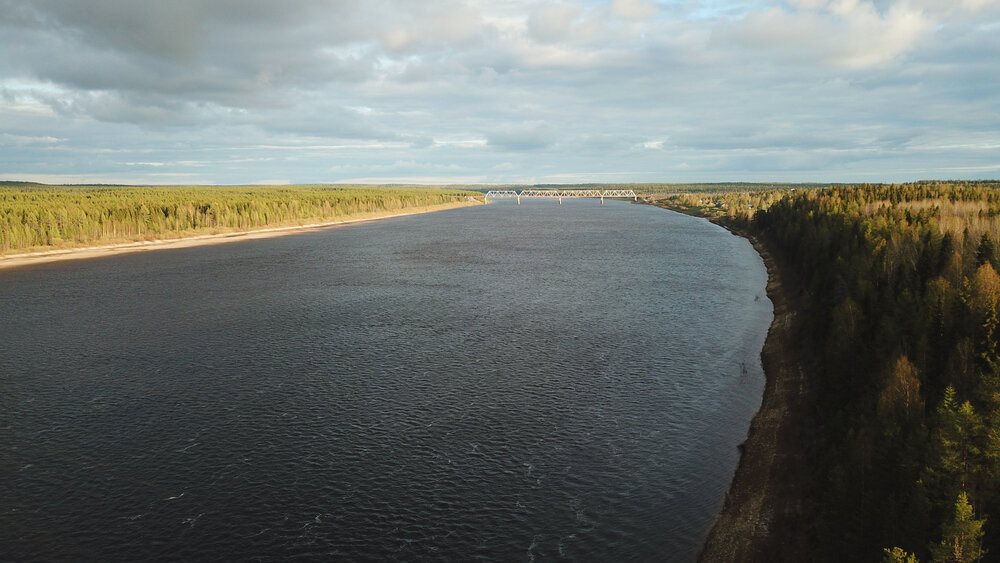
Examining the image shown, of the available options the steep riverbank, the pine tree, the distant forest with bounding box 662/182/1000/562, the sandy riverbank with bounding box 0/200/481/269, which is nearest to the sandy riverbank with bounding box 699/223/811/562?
the steep riverbank

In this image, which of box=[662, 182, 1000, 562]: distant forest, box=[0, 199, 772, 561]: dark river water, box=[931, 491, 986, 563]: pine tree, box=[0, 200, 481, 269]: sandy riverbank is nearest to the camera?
box=[931, 491, 986, 563]: pine tree

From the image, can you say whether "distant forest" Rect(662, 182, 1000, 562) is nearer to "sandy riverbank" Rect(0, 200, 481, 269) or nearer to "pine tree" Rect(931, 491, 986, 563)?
"pine tree" Rect(931, 491, 986, 563)

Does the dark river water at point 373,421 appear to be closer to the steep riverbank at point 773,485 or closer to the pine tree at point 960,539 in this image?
the steep riverbank at point 773,485

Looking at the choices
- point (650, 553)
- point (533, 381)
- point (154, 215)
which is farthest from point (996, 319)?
point (154, 215)

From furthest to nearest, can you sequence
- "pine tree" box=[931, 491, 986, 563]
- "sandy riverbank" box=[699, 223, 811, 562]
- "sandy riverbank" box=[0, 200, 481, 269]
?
1. "sandy riverbank" box=[0, 200, 481, 269]
2. "sandy riverbank" box=[699, 223, 811, 562]
3. "pine tree" box=[931, 491, 986, 563]

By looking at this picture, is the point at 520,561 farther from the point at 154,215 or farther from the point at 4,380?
the point at 154,215

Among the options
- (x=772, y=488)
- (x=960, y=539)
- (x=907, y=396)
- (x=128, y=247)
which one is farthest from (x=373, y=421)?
(x=128, y=247)
